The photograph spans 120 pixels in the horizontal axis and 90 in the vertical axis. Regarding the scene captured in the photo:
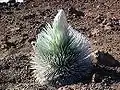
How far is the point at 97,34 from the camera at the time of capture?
7672 mm

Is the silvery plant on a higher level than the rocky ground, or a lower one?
higher

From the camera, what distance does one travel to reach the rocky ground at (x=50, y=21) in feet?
20.3

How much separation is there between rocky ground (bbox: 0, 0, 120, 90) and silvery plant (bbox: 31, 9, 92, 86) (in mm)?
150

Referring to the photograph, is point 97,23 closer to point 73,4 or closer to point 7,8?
point 73,4

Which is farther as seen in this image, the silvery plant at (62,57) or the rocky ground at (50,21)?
the rocky ground at (50,21)

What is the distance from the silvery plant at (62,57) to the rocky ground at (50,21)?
150 millimetres

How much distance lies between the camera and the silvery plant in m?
6.02

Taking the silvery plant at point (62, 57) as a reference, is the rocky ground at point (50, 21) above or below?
below

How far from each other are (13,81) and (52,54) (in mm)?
793

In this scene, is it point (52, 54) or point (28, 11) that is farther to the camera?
point (28, 11)

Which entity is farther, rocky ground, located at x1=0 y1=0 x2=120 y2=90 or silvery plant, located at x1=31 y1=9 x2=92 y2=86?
rocky ground, located at x1=0 y1=0 x2=120 y2=90

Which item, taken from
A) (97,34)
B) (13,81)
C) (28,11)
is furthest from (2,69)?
(28,11)

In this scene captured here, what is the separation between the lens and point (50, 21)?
843 cm

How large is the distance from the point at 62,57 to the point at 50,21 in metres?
2.46
